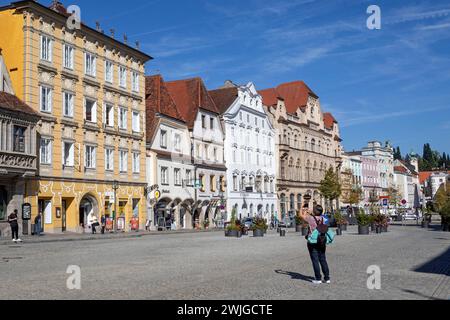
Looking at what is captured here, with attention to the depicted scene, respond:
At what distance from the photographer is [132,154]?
51688 millimetres

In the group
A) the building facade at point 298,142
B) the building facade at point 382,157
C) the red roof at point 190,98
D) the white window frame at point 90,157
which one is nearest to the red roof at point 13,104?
the white window frame at point 90,157

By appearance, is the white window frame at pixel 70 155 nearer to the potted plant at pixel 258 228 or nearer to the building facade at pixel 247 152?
the potted plant at pixel 258 228

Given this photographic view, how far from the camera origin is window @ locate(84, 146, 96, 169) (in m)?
45.8

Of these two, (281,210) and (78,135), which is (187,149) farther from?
(281,210)

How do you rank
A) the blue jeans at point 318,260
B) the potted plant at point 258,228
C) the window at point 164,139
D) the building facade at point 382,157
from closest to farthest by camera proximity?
the blue jeans at point 318,260, the potted plant at point 258,228, the window at point 164,139, the building facade at point 382,157

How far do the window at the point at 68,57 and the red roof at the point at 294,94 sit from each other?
46252 mm

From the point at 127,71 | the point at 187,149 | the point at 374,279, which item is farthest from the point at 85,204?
the point at 374,279

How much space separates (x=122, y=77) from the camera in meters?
51.1

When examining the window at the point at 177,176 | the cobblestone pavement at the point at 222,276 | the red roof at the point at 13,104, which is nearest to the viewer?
the cobblestone pavement at the point at 222,276

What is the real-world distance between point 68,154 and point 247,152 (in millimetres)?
33550

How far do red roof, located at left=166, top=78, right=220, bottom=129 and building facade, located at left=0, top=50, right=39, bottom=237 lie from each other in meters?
24.8

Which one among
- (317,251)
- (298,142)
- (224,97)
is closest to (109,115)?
(224,97)

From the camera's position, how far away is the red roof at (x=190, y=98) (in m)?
63.2
